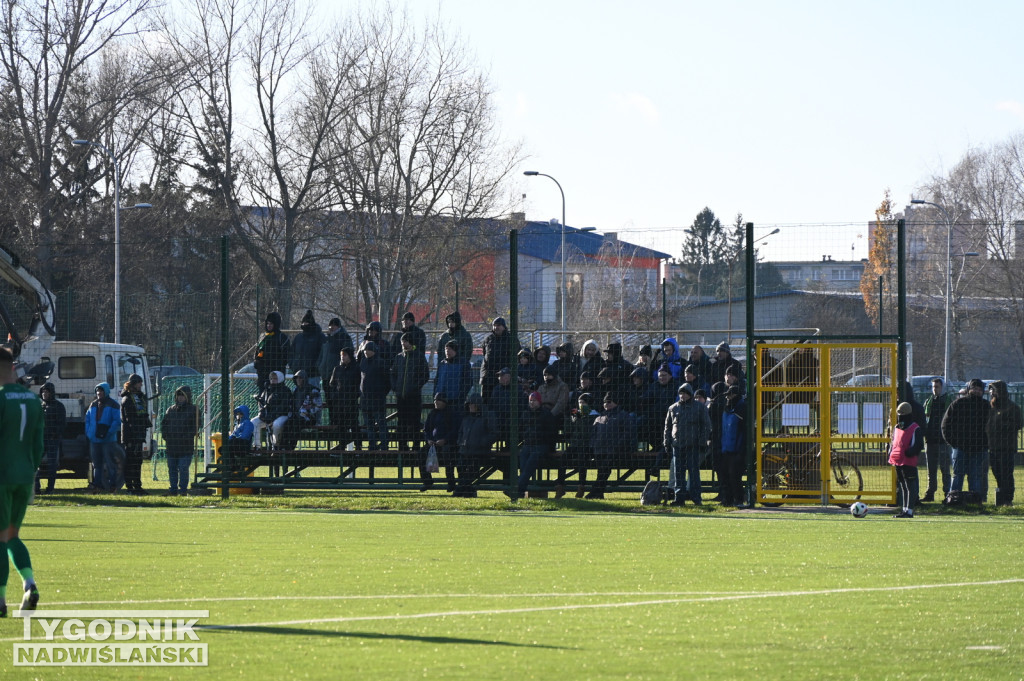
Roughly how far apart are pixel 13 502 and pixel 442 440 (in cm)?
1117

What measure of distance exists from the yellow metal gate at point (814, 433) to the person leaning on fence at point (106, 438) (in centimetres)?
1042

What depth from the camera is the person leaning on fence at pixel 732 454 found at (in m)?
18.4

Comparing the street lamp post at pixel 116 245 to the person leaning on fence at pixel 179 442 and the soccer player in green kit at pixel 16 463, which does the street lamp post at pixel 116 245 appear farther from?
the soccer player in green kit at pixel 16 463

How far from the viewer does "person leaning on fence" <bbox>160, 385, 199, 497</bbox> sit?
21.6 m

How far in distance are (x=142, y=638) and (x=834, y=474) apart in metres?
12.9

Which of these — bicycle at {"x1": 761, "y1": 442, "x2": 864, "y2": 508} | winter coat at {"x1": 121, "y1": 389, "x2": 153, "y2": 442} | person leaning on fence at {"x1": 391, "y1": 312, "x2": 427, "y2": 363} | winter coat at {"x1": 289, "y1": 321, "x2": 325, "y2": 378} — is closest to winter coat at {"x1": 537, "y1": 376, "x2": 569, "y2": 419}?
person leaning on fence at {"x1": 391, "y1": 312, "x2": 427, "y2": 363}

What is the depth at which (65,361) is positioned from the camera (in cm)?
2627

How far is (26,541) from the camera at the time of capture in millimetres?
13484

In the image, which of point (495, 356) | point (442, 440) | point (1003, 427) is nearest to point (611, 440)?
point (495, 356)

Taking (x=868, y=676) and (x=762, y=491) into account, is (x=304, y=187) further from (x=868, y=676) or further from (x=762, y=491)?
(x=868, y=676)

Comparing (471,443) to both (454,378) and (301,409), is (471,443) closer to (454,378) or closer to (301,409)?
(454,378)

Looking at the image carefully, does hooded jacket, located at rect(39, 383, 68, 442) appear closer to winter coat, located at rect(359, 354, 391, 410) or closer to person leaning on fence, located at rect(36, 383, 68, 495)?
person leaning on fence, located at rect(36, 383, 68, 495)

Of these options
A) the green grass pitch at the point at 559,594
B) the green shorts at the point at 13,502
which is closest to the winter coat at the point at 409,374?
the green grass pitch at the point at 559,594

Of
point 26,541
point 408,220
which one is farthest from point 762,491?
point 408,220
